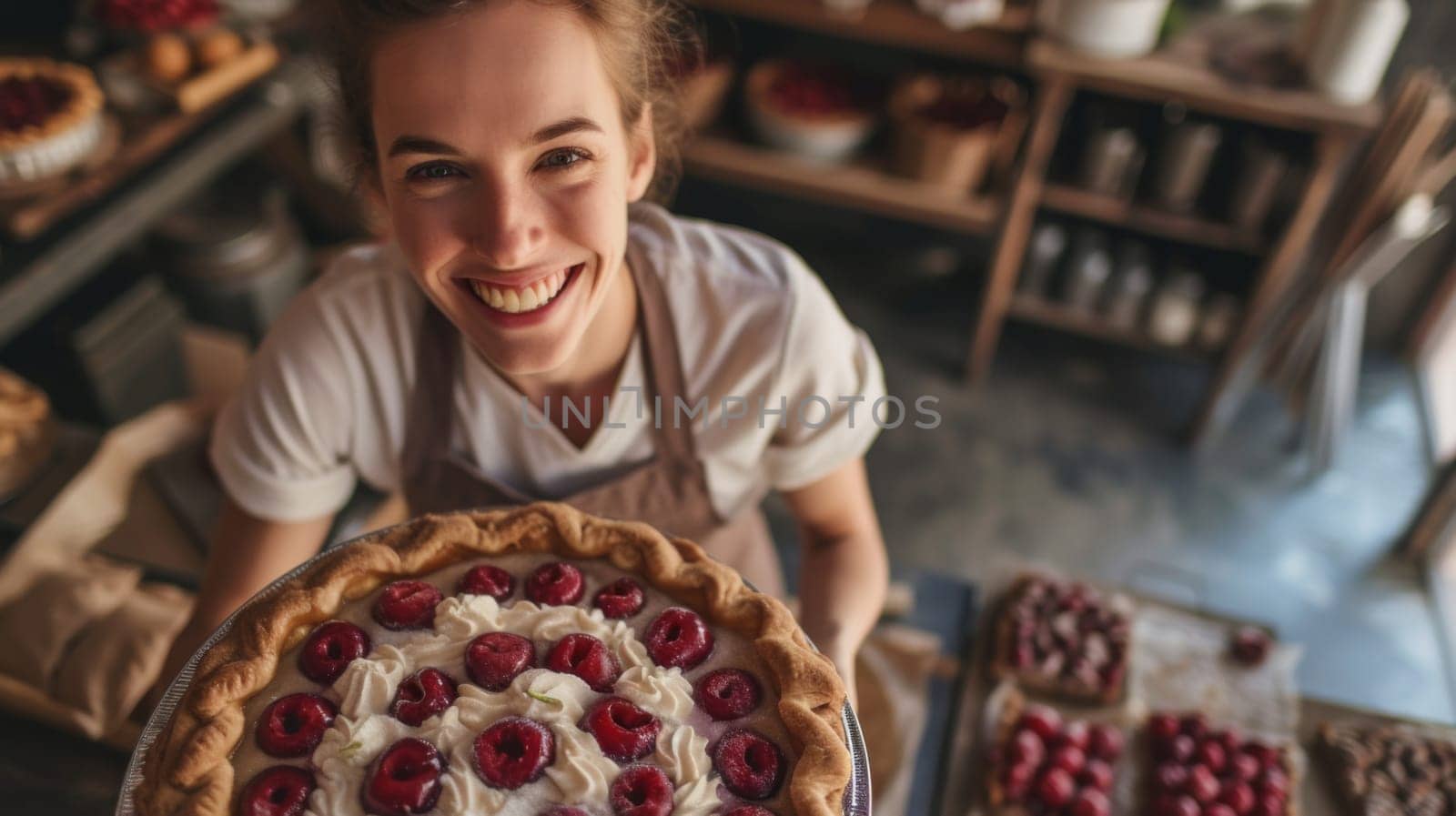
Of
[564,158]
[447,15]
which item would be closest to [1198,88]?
[564,158]

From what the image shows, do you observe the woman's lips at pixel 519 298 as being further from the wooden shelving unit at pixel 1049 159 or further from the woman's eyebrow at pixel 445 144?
the wooden shelving unit at pixel 1049 159

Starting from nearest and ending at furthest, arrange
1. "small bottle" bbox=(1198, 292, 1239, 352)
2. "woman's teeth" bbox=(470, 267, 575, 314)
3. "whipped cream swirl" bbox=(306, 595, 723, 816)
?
"whipped cream swirl" bbox=(306, 595, 723, 816)
"woman's teeth" bbox=(470, 267, 575, 314)
"small bottle" bbox=(1198, 292, 1239, 352)

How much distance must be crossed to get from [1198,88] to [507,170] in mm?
2711

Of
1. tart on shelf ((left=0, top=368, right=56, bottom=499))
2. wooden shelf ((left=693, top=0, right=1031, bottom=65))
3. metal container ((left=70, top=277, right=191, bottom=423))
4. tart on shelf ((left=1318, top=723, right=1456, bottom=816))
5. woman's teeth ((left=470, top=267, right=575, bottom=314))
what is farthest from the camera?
wooden shelf ((left=693, top=0, right=1031, bottom=65))

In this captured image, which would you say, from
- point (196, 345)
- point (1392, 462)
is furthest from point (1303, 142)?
point (196, 345)

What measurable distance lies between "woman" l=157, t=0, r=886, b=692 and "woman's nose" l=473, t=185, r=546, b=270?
4cm

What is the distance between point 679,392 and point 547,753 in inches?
24.7

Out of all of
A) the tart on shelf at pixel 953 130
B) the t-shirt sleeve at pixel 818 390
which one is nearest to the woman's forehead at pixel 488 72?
the t-shirt sleeve at pixel 818 390

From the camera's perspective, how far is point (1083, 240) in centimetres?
386

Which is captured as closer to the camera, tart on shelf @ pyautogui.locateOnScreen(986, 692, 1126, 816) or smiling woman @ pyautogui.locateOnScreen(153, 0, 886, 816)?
smiling woman @ pyautogui.locateOnScreen(153, 0, 886, 816)

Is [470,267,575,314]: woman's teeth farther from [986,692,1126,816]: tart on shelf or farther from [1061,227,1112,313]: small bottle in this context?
[1061,227,1112,313]: small bottle

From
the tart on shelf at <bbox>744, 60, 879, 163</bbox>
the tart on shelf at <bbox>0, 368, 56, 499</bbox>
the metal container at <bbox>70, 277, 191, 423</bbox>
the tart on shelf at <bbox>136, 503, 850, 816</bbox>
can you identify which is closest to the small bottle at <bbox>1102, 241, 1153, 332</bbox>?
the tart on shelf at <bbox>744, 60, 879, 163</bbox>

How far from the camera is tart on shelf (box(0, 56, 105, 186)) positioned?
8.17 feet

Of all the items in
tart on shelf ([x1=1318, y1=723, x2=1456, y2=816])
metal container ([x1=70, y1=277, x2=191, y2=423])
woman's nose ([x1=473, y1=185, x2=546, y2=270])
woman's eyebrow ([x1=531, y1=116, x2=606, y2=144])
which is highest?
woman's eyebrow ([x1=531, y1=116, x2=606, y2=144])
